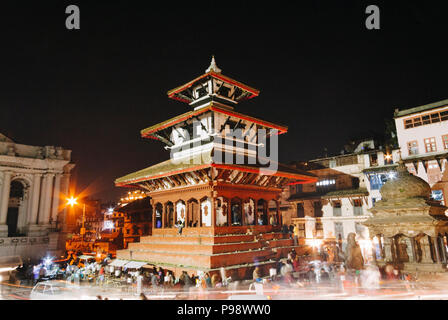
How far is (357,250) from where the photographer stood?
1562 cm

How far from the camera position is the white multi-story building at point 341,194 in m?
34.1

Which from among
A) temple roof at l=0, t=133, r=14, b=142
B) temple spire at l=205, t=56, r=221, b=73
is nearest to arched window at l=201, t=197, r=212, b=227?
temple spire at l=205, t=56, r=221, b=73

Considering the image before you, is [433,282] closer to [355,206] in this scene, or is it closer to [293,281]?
[293,281]

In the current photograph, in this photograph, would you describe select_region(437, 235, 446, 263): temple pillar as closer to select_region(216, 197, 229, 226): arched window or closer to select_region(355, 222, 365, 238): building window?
select_region(216, 197, 229, 226): arched window

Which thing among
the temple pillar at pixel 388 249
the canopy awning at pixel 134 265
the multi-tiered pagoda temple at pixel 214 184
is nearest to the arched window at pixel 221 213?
the multi-tiered pagoda temple at pixel 214 184

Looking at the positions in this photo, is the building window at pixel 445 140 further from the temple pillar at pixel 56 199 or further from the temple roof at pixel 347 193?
the temple pillar at pixel 56 199

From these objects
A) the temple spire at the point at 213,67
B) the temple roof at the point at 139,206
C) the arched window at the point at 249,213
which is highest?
the temple spire at the point at 213,67

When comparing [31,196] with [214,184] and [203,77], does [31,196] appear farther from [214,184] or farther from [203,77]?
[214,184]

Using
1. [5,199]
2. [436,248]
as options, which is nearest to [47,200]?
[5,199]

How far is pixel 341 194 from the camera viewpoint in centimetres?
3550

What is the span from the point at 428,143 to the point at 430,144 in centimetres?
22

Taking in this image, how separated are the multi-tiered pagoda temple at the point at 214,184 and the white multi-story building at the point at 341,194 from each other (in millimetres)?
14835

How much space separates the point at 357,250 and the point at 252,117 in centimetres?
1158
